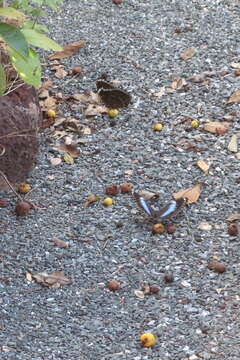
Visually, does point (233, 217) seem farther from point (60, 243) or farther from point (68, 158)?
point (68, 158)

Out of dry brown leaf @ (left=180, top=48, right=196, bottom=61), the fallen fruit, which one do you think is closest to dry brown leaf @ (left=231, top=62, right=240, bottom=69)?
dry brown leaf @ (left=180, top=48, right=196, bottom=61)

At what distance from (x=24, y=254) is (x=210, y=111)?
4.98ft

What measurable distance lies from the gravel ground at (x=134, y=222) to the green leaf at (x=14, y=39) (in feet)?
3.32

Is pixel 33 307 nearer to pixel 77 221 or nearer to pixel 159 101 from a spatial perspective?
pixel 77 221

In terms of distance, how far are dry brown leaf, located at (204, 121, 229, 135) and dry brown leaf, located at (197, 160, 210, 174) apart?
0.27 m

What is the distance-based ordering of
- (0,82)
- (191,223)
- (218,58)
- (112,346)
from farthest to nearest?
(218,58) → (191,223) → (0,82) → (112,346)

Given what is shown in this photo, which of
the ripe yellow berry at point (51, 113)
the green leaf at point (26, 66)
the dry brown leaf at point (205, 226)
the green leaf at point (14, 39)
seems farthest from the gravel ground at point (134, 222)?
the green leaf at point (14, 39)

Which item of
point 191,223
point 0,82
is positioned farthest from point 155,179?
point 0,82

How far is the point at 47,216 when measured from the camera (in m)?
4.18

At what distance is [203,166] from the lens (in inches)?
176

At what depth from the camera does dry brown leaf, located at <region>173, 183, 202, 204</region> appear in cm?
426

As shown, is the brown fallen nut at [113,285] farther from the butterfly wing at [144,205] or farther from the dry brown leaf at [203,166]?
the dry brown leaf at [203,166]

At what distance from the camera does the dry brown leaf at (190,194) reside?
14.0 ft

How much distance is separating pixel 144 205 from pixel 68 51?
1577 mm
